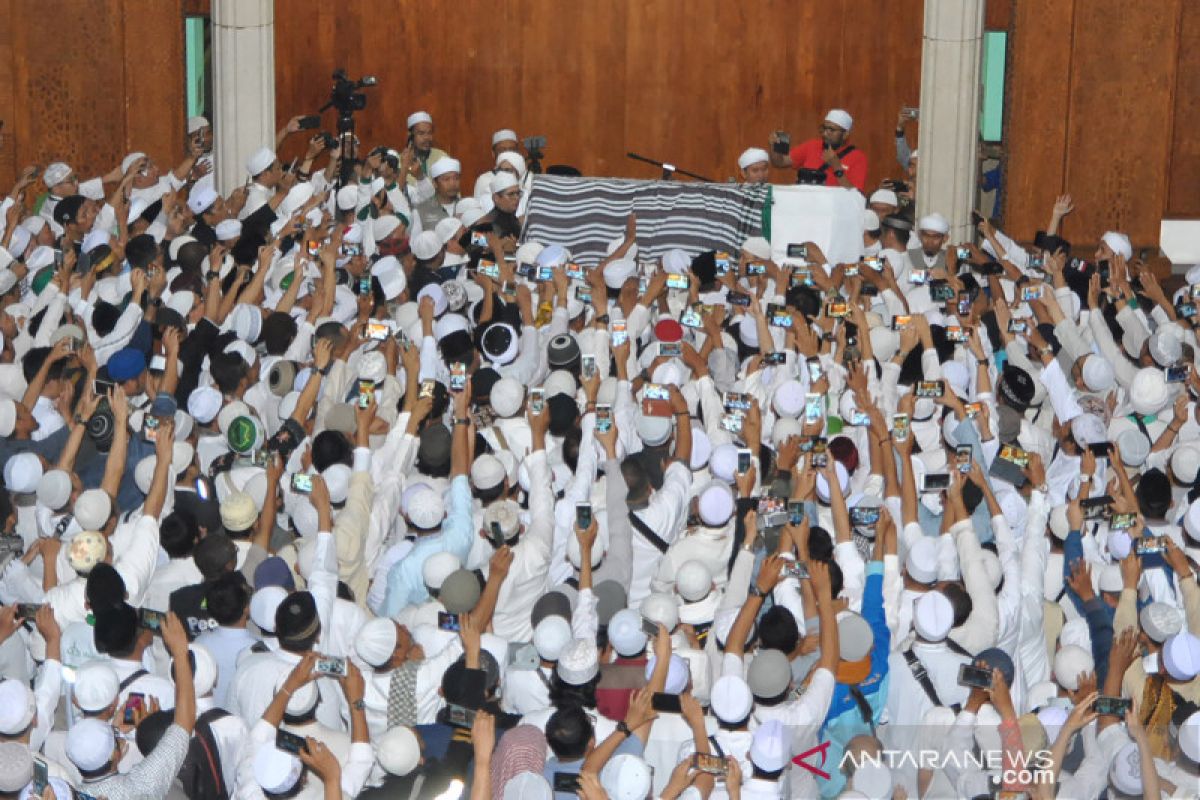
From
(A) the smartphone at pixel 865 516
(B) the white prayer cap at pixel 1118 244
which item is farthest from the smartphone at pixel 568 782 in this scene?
(B) the white prayer cap at pixel 1118 244

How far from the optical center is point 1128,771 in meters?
6.11

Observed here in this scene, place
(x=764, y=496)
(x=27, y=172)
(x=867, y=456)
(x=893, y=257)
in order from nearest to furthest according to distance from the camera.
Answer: (x=764, y=496)
(x=867, y=456)
(x=893, y=257)
(x=27, y=172)

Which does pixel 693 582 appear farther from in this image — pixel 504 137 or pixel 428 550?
pixel 504 137

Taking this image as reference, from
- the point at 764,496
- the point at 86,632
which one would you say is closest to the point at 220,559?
the point at 86,632

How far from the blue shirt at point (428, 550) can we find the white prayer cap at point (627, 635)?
935 millimetres

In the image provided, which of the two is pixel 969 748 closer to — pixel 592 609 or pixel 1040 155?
pixel 592 609

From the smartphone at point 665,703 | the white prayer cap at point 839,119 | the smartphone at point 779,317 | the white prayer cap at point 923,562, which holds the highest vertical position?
the white prayer cap at point 839,119

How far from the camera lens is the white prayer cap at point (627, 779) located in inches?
235

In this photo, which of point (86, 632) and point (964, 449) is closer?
point (86, 632)

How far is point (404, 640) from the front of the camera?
22.6ft

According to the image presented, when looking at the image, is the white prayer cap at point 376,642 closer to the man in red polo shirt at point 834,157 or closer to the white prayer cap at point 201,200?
the white prayer cap at point 201,200

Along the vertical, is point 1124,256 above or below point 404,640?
above

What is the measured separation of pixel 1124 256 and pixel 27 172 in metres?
7.35

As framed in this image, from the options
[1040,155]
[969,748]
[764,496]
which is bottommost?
[969,748]
